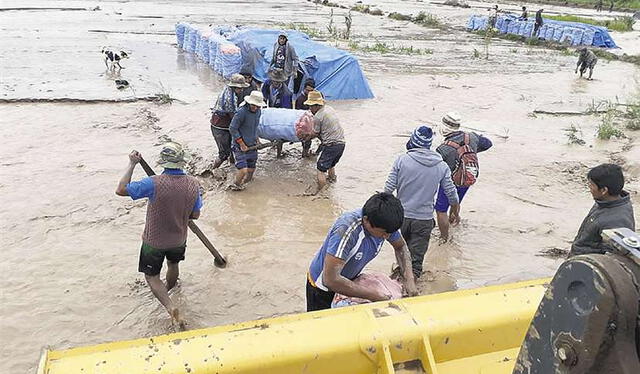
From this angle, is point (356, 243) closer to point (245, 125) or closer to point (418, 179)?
point (418, 179)

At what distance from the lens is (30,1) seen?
1334 inches

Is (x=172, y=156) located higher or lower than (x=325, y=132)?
higher

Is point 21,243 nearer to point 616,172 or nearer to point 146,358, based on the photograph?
point 146,358

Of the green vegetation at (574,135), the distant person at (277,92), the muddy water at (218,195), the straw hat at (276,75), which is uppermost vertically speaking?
the straw hat at (276,75)

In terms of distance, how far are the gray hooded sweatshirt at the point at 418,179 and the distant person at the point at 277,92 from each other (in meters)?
5.04

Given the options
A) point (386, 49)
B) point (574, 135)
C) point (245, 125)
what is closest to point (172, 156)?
point (245, 125)

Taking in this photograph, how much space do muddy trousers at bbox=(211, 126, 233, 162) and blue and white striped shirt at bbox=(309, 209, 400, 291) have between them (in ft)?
14.7

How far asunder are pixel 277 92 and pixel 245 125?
2.69 meters

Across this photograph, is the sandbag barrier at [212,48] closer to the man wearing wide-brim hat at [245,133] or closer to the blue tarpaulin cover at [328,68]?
the blue tarpaulin cover at [328,68]

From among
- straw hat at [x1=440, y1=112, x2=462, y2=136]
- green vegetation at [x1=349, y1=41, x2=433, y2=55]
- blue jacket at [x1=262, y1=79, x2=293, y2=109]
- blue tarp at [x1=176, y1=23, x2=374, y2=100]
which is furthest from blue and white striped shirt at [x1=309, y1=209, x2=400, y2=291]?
green vegetation at [x1=349, y1=41, x2=433, y2=55]

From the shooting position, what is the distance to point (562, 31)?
83.8ft

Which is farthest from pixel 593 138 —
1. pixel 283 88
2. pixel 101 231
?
pixel 101 231

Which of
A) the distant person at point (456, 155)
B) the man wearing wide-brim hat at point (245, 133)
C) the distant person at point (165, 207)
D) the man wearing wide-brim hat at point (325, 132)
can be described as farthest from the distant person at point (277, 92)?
the distant person at point (165, 207)

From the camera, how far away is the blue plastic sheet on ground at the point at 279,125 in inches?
299
